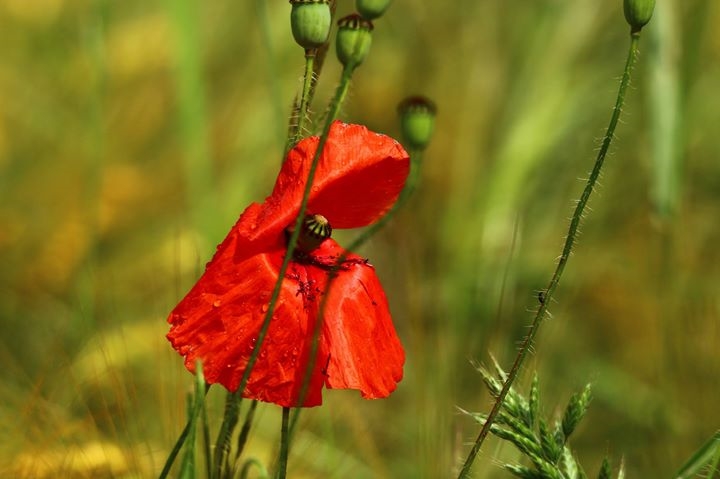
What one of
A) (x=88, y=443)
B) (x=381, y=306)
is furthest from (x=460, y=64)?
(x=381, y=306)

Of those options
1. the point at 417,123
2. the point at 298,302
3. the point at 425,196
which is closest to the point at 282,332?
the point at 298,302

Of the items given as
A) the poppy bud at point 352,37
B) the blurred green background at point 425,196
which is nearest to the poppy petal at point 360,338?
the poppy bud at point 352,37

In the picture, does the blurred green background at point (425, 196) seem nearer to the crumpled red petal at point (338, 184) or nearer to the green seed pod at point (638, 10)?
the crumpled red petal at point (338, 184)

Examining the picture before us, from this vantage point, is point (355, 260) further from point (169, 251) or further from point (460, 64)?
point (460, 64)

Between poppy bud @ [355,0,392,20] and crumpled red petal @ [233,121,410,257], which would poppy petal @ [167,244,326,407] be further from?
poppy bud @ [355,0,392,20]

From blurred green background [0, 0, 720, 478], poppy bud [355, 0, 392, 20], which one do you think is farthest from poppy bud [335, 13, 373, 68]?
blurred green background [0, 0, 720, 478]

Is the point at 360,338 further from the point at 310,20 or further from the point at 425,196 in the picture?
the point at 425,196
